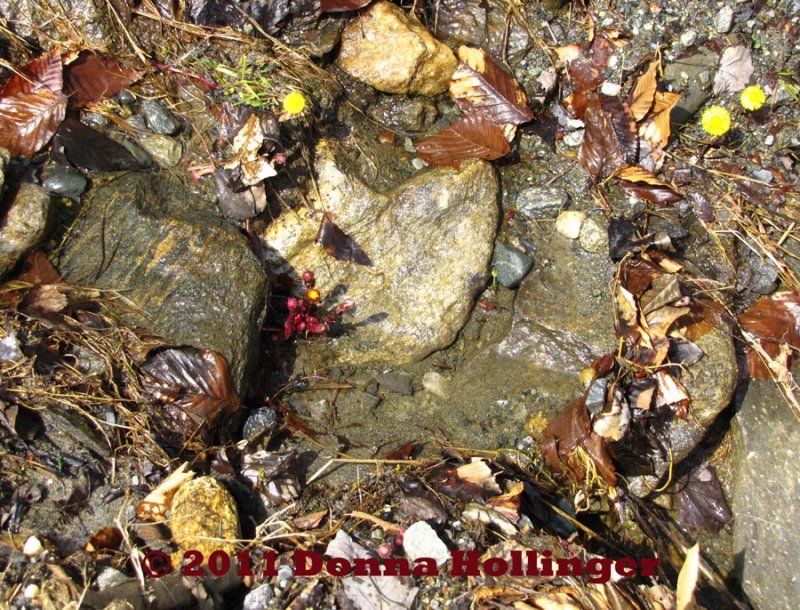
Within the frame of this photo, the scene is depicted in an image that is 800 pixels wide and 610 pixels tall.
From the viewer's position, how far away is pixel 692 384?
3.59 meters

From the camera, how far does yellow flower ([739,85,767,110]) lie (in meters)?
3.84

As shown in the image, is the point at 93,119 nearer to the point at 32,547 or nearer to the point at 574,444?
the point at 32,547

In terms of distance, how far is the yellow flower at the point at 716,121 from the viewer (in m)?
3.83

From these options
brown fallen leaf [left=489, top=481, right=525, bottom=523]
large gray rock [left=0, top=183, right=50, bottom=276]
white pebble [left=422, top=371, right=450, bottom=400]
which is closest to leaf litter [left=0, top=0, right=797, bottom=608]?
brown fallen leaf [left=489, top=481, right=525, bottom=523]

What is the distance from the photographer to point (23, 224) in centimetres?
312

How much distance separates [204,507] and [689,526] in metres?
2.79

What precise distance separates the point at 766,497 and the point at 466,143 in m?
2.68

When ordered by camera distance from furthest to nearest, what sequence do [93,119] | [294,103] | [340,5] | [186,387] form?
[340,5] → [93,119] → [294,103] → [186,387]

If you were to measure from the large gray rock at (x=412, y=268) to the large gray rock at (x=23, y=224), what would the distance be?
1430 mm

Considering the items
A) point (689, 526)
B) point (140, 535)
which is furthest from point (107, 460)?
point (689, 526)

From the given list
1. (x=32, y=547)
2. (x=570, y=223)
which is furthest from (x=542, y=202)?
(x=32, y=547)

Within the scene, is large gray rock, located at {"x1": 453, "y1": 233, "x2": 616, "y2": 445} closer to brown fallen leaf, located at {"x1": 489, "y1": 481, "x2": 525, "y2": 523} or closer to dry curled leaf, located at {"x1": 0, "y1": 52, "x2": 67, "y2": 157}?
brown fallen leaf, located at {"x1": 489, "y1": 481, "x2": 525, "y2": 523}

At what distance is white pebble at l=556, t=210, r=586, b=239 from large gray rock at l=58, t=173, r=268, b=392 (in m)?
1.90

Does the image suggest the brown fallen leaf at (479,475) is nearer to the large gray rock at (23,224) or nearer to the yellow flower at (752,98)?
the large gray rock at (23,224)
